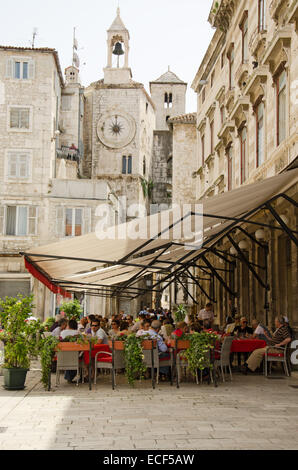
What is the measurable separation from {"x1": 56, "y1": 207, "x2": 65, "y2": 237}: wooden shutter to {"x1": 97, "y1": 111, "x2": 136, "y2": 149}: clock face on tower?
Answer: 20.8 m

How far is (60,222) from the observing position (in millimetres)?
33469

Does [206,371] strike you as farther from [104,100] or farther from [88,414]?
[104,100]

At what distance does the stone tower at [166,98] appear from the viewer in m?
69.7

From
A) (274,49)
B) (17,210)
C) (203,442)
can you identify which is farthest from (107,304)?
(203,442)

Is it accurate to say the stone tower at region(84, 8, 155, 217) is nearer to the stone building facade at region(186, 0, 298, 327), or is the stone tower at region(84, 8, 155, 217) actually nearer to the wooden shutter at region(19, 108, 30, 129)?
the wooden shutter at region(19, 108, 30, 129)

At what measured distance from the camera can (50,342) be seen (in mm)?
10844

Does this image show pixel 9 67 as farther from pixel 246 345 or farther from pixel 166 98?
pixel 166 98

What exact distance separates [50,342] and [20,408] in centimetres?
229

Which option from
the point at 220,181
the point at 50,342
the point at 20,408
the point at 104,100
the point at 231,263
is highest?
the point at 104,100

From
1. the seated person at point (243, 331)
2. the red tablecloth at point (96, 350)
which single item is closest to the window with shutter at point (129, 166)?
the seated person at point (243, 331)

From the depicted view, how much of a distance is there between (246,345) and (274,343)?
0.60 metres

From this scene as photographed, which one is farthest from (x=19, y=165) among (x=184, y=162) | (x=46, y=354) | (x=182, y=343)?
(x=182, y=343)

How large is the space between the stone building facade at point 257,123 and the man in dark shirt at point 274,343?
4.19 ft

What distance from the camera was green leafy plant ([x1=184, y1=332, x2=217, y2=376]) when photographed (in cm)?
1078
